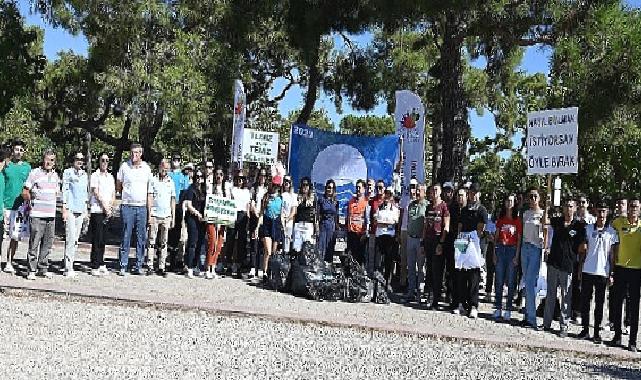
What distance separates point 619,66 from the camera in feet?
51.4

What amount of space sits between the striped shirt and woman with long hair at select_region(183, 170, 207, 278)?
7.19ft

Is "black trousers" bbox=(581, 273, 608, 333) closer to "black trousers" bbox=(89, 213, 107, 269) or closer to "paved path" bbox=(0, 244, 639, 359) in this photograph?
"paved path" bbox=(0, 244, 639, 359)

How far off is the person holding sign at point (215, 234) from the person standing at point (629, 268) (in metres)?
5.93

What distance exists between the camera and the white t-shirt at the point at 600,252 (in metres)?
9.99

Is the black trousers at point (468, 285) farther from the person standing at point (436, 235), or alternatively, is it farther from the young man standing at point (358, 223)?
the young man standing at point (358, 223)

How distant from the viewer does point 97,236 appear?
11.8 meters

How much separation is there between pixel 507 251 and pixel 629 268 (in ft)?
5.59

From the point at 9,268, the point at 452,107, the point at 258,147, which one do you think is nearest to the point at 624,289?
the point at 452,107

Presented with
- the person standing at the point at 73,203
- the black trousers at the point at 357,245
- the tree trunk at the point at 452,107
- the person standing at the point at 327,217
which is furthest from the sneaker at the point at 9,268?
the tree trunk at the point at 452,107

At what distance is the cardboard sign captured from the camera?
41.0 ft

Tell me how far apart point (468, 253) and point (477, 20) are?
6.33m

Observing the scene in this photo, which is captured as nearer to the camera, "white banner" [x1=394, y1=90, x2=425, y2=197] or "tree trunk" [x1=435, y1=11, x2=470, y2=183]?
"white banner" [x1=394, y1=90, x2=425, y2=197]

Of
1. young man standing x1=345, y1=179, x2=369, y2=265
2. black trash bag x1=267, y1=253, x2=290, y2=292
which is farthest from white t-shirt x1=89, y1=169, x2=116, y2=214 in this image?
young man standing x1=345, y1=179, x2=369, y2=265

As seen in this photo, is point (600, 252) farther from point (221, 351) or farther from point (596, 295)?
point (221, 351)
